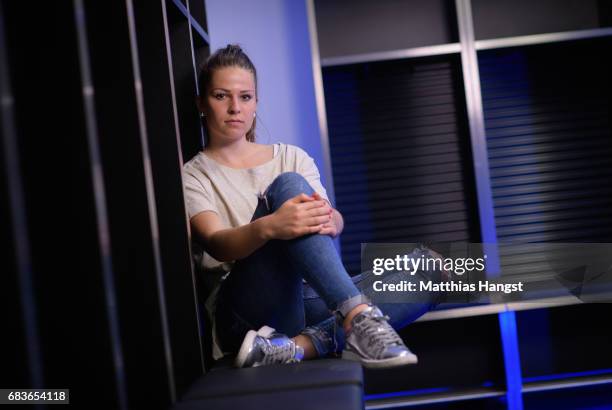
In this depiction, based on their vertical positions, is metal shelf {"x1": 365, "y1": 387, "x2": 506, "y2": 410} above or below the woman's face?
below

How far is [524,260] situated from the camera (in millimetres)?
2773

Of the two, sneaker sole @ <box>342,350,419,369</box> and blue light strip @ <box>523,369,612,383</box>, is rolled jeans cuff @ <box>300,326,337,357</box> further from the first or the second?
blue light strip @ <box>523,369,612,383</box>

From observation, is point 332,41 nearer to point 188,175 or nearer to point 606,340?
point 188,175

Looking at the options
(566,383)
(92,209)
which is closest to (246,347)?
(92,209)

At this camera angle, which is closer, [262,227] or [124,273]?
[124,273]

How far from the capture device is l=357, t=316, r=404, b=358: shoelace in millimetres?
1392

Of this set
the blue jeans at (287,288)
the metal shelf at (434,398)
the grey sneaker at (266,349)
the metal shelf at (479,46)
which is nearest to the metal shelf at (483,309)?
the metal shelf at (434,398)

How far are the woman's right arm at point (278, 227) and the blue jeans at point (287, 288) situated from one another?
38 mm

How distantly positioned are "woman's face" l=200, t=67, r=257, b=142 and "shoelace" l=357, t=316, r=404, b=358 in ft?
2.40

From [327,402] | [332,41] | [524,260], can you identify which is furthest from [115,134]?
[524,260]

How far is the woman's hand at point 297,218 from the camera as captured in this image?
1.44 m

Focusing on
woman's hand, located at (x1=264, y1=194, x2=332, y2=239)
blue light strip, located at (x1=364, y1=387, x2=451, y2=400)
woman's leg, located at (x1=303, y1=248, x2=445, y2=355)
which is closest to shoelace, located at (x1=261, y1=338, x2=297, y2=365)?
woman's leg, located at (x1=303, y1=248, x2=445, y2=355)

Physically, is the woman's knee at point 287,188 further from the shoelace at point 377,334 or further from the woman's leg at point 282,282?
the shoelace at point 377,334

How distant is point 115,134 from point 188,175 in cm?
51
